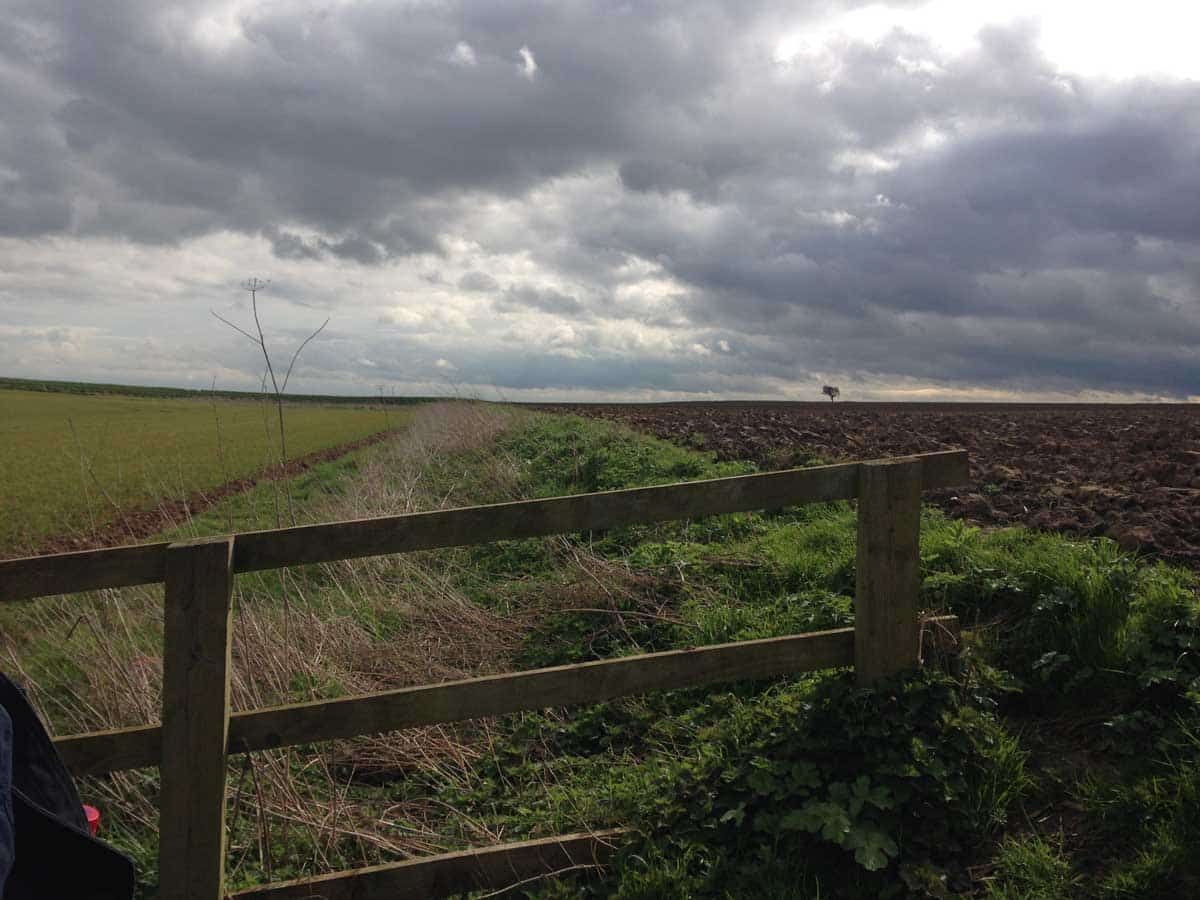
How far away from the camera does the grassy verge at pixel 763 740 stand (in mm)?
3213

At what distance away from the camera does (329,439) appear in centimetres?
3772

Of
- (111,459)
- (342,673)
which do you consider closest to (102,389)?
(111,459)

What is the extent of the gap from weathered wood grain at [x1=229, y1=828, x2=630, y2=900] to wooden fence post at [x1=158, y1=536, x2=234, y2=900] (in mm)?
299

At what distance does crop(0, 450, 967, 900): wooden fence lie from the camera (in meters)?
3.12

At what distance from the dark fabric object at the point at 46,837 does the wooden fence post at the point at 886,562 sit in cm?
285

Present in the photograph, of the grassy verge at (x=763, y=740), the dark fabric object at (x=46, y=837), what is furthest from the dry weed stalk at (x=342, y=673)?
the dark fabric object at (x=46, y=837)

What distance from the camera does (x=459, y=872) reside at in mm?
3467

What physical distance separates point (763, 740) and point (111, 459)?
27486 mm

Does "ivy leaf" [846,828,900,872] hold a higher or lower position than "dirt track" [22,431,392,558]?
higher

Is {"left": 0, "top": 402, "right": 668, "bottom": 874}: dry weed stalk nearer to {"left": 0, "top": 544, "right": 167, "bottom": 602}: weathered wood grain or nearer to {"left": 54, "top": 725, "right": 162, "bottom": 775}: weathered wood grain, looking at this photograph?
{"left": 54, "top": 725, "right": 162, "bottom": 775}: weathered wood grain

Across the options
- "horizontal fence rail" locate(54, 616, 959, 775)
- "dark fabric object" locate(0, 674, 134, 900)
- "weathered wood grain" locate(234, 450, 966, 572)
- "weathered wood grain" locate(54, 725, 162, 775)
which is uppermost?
"weathered wood grain" locate(234, 450, 966, 572)

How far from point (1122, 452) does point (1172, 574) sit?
7468 mm

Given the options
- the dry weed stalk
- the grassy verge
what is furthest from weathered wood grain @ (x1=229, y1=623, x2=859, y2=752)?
the dry weed stalk

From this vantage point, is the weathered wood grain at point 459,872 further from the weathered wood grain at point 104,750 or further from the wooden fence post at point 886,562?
the wooden fence post at point 886,562
